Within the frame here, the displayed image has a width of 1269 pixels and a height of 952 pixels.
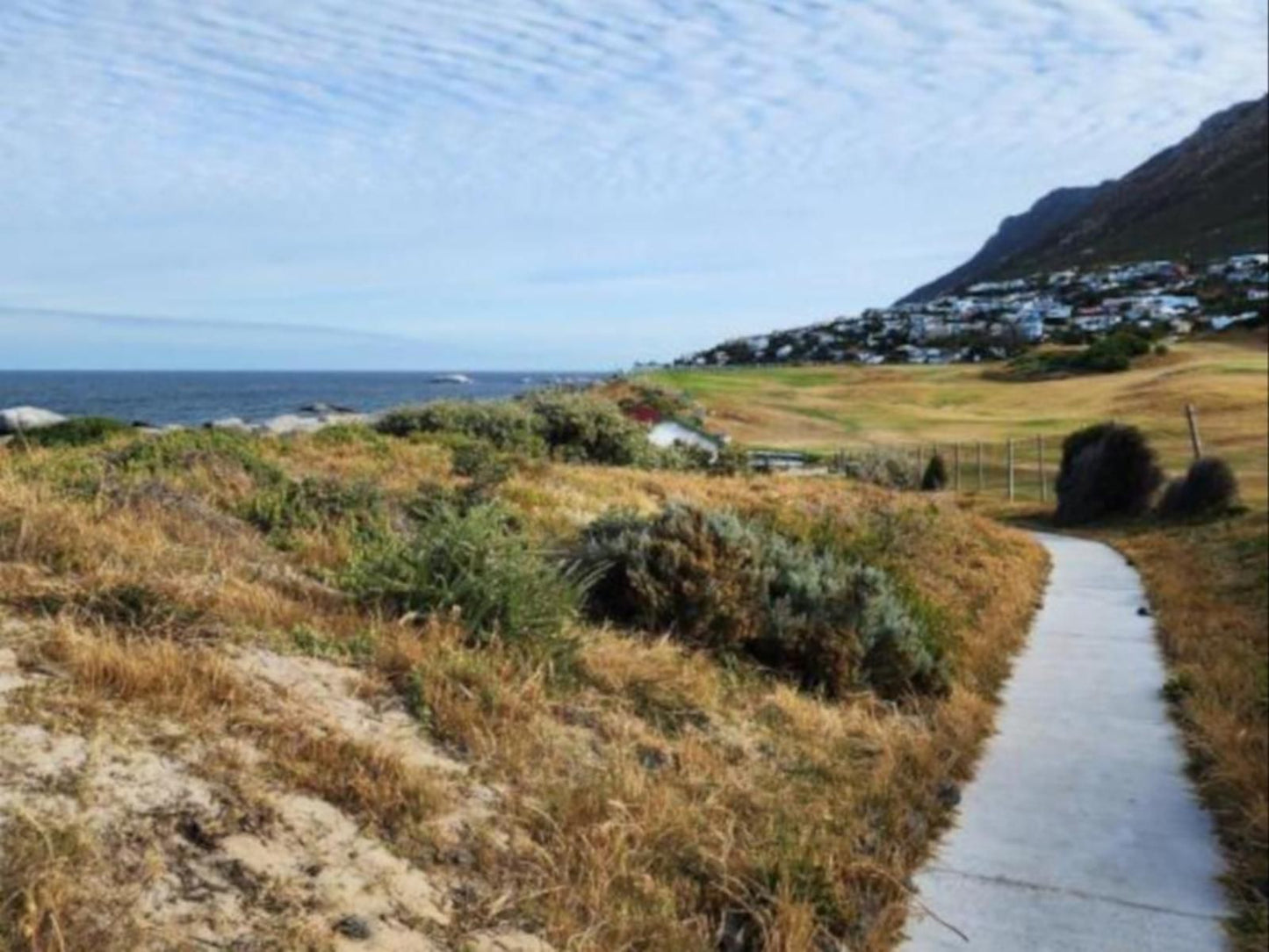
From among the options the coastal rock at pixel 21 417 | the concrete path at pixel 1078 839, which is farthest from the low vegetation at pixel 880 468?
the coastal rock at pixel 21 417

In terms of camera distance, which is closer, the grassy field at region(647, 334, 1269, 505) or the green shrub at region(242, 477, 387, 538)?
the green shrub at region(242, 477, 387, 538)

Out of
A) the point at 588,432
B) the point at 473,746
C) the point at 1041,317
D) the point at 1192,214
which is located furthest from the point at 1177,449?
the point at 1192,214

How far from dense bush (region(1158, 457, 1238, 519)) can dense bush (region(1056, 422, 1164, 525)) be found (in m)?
1.43

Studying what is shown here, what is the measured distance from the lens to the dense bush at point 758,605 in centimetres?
735

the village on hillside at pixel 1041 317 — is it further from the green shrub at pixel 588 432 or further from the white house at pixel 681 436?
the green shrub at pixel 588 432

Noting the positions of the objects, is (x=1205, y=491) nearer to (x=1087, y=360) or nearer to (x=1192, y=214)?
(x=1087, y=360)

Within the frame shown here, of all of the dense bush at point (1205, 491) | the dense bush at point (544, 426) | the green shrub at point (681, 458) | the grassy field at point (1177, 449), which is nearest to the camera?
the grassy field at point (1177, 449)

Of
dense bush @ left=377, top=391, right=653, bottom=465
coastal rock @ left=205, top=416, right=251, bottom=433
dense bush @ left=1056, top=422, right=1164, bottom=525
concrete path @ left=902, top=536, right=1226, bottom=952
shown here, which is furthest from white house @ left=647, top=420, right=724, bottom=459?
concrete path @ left=902, top=536, right=1226, bottom=952

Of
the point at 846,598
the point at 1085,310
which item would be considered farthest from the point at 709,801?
the point at 1085,310

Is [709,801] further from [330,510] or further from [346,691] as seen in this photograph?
[330,510]

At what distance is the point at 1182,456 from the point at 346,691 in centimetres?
3695

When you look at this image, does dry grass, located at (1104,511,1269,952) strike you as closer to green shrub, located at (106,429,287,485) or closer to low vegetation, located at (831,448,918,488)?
green shrub, located at (106,429,287,485)

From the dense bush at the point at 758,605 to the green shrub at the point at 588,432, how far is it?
41.4 feet

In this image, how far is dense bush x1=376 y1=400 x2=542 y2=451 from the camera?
19266mm
